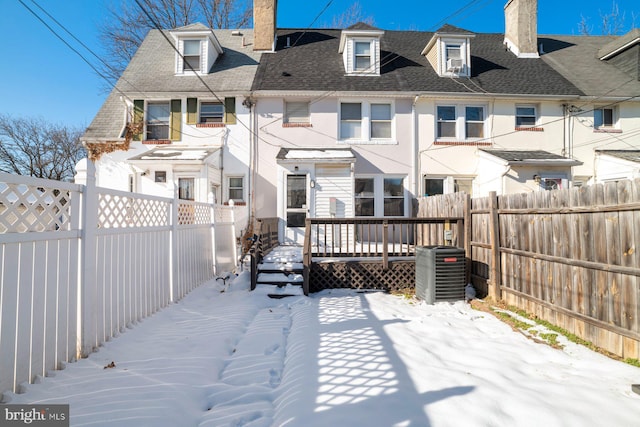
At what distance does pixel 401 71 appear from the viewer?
1266 cm

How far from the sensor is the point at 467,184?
1206cm

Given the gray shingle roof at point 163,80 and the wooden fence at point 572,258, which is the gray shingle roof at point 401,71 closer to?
the gray shingle roof at point 163,80

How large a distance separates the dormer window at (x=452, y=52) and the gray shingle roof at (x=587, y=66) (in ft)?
13.9

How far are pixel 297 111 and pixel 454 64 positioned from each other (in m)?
6.58

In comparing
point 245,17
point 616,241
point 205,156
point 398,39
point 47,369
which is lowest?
point 47,369

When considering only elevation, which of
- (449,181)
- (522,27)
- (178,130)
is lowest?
(449,181)

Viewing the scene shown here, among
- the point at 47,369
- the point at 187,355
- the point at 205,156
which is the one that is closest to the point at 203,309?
the point at 187,355

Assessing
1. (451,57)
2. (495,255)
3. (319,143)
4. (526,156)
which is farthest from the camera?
(451,57)

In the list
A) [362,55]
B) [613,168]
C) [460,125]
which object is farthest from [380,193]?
[613,168]

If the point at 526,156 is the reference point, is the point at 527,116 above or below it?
above

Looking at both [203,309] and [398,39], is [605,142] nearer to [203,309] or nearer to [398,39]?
[398,39]

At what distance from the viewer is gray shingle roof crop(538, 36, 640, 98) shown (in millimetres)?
12438

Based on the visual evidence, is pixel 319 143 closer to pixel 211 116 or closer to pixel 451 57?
pixel 211 116

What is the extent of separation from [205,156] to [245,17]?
42.5 feet
